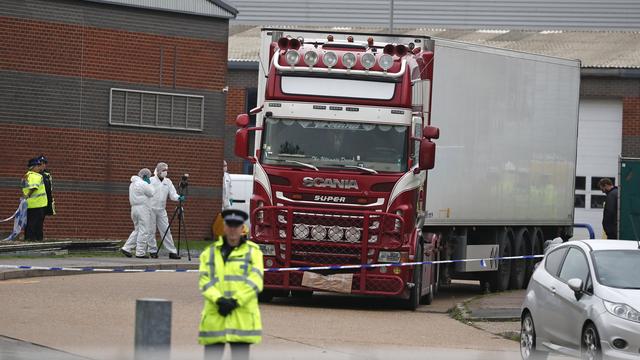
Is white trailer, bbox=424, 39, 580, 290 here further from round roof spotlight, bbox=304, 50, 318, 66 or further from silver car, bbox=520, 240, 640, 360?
silver car, bbox=520, 240, 640, 360

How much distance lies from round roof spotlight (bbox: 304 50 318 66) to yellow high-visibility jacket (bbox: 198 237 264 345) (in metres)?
10.1

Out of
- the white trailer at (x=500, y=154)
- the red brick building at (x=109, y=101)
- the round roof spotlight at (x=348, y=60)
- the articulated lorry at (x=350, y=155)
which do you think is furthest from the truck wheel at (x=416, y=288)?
the red brick building at (x=109, y=101)

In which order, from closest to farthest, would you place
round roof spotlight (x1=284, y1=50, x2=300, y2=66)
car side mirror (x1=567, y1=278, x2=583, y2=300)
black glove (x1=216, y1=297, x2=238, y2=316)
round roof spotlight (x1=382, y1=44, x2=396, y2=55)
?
black glove (x1=216, y1=297, x2=238, y2=316)
car side mirror (x1=567, y1=278, x2=583, y2=300)
round roof spotlight (x1=284, y1=50, x2=300, y2=66)
round roof spotlight (x1=382, y1=44, x2=396, y2=55)

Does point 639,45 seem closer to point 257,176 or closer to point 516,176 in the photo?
point 516,176

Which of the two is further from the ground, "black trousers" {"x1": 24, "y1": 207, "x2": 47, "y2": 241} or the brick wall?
the brick wall

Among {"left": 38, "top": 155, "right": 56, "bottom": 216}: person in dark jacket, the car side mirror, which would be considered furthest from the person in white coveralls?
the car side mirror

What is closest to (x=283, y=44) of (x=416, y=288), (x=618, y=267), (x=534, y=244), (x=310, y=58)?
(x=310, y=58)

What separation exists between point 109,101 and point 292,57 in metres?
15.1

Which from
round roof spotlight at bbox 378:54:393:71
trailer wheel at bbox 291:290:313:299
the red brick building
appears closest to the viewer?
round roof spotlight at bbox 378:54:393:71

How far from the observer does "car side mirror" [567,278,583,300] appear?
13.8m

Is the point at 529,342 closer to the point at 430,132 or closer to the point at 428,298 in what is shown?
the point at 430,132

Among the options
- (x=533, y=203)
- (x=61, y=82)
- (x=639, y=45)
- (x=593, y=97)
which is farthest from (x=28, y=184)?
(x=639, y=45)

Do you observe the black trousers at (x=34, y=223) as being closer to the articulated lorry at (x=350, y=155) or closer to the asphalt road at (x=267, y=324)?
the asphalt road at (x=267, y=324)

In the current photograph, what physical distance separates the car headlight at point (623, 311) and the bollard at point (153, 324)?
5.67 metres
